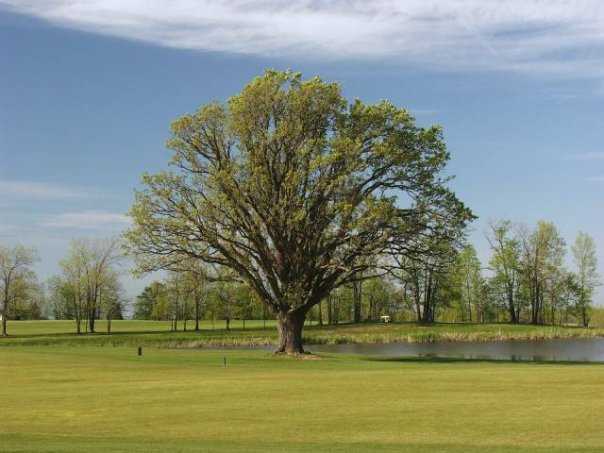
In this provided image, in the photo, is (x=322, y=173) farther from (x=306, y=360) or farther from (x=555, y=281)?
(x=555, y=281)

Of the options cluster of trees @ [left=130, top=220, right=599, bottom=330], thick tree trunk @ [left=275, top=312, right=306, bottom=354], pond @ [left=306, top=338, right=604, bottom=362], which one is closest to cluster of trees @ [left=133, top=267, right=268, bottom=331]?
cluster of trees @ [left=130, top=220, right=599, bottom=330]

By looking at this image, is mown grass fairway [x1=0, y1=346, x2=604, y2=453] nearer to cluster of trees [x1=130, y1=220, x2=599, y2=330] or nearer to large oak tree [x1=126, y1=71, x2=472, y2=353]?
large oak tree [x1=126, y1=71, x2=472, y2=353]

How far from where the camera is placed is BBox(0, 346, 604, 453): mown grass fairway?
56.0 ft

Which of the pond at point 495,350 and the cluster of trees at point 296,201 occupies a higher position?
the cluster of trees at point 296,201

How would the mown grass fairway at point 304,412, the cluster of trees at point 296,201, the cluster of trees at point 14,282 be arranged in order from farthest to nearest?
the cluster of trees at point 14,282, the cluster of trees at point 296,201, the mown grass fairway at point 304,412

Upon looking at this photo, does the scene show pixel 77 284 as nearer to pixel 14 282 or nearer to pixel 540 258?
pixel 14 282

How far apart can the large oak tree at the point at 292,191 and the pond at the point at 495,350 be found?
11318 mm

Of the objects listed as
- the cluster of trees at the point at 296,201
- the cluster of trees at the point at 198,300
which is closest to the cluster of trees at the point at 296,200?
the cluster of trees at the point at 296,201

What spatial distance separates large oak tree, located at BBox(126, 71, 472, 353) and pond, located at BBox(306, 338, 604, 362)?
37.1 ft

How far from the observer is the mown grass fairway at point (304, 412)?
56.0ft

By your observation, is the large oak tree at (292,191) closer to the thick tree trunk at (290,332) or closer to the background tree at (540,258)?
the thick tree trunk at (290,332)

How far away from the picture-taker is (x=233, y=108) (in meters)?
47.8

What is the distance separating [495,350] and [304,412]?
46355 mm

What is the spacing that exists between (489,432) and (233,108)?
1316 inches
